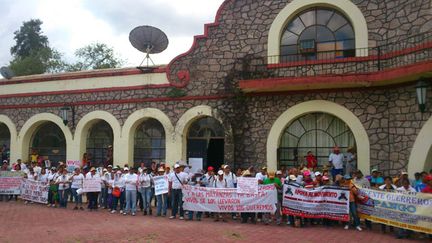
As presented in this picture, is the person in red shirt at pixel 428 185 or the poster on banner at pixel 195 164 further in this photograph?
the poster on banner at pixel 195 164

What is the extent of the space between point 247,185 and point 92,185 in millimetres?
5661

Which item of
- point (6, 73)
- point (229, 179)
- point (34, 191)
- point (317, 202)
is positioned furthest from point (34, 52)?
point (317, 202)

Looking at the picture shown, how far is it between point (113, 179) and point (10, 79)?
10.1 meters

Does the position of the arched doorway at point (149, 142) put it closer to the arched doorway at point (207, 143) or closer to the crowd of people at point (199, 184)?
the arched doorway at point (207, 143)

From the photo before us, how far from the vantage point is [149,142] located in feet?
60.9

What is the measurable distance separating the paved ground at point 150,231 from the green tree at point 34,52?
34620 mm

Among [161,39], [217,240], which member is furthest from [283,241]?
[161,39]

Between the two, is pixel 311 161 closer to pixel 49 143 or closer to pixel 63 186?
pixel 63 186

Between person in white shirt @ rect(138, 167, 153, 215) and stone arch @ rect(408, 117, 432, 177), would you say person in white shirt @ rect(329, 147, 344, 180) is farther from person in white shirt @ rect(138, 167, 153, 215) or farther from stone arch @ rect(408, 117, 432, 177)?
person in white shirt @ rect(138, 167, 153, 215)

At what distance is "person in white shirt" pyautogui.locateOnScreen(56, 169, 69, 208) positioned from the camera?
15859 mm

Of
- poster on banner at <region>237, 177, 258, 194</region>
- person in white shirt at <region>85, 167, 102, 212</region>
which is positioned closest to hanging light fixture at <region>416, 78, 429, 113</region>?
poster on banner at <region>237, 177, 258, 194</region>

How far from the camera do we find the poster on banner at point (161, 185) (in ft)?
44.7

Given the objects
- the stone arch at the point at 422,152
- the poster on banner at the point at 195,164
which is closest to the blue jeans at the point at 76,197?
the poster on banner at the point at 195,164

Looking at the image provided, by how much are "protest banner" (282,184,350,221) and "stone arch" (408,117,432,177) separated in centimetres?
311
